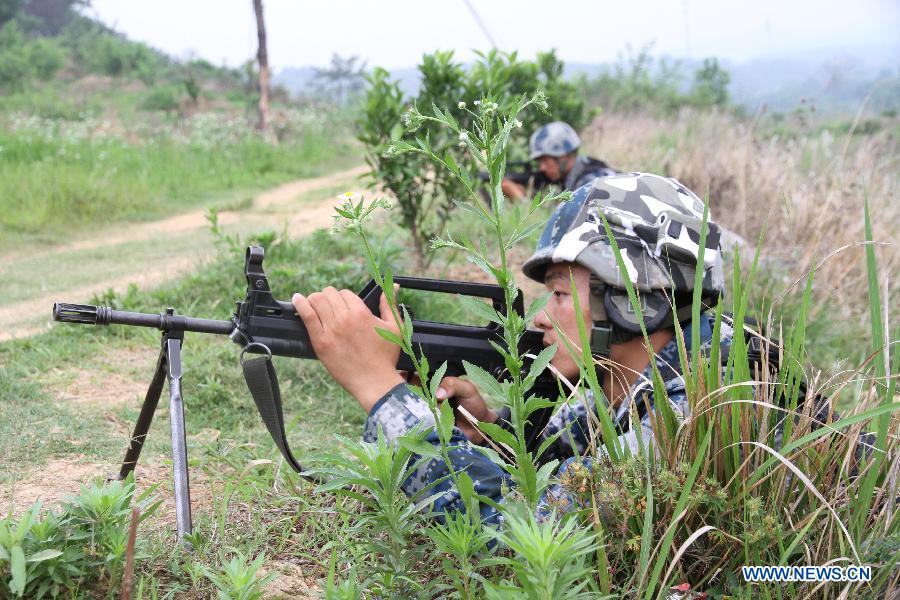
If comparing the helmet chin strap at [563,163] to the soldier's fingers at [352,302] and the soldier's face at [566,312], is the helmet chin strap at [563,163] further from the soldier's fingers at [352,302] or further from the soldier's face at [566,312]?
the soldier's fingers at [352,302]

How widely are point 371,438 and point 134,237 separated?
662 cm

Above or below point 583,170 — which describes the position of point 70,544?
below

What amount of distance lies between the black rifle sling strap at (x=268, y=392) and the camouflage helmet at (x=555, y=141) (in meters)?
6.16

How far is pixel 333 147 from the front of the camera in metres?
15.2

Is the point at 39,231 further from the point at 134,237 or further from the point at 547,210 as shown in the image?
the point at 547,210

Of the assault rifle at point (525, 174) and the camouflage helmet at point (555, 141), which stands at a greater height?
the camouflage helmet at point (555, 141)

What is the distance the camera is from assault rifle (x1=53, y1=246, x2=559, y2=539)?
198 centimetres

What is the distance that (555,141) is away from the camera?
7.97 metres

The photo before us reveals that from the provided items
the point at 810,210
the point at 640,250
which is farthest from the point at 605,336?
the point at 810,210

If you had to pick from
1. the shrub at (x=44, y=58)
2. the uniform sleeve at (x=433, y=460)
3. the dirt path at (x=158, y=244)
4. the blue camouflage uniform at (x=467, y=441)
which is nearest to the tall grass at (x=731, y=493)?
the blue camouflage uniform at (x=467, y=441)

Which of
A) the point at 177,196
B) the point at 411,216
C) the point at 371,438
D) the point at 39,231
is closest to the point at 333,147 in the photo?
the point at 177,196

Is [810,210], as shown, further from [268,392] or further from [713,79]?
[713,79]

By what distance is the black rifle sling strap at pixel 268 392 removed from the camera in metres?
2.18

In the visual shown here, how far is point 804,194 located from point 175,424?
220 inches
